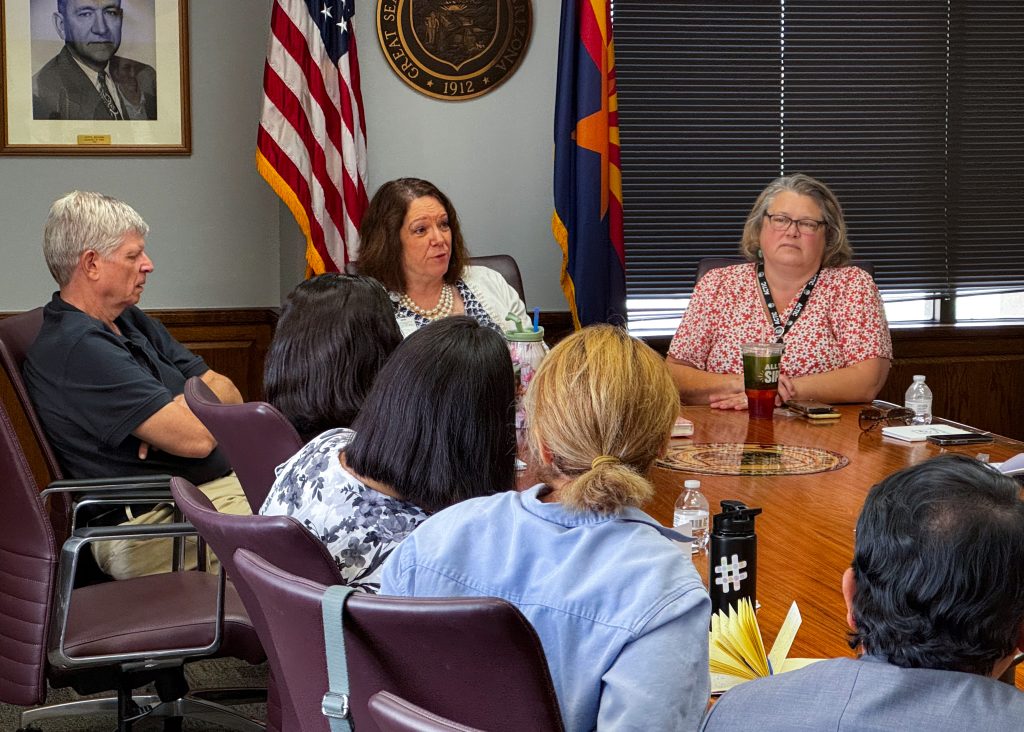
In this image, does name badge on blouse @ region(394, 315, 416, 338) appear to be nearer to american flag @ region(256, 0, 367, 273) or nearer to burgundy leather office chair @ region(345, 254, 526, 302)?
burgundy leather office chair @ region(345, 254, 526, 302)

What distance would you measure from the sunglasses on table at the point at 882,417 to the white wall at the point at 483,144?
1.90 meters

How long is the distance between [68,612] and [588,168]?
268cm

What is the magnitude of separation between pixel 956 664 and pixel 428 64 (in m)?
3.87

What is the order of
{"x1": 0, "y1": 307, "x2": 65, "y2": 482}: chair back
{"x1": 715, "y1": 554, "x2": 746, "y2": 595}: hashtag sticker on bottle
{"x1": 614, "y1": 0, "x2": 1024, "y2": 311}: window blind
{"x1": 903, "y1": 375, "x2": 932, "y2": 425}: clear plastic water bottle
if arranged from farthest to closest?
{"x1": 614, "y1": 0, "x2": 1024, "y2": 311}: window blind → {"x1": 903, "y1": 375, "x2": 932, "y2": 425}: clear plastic water bottle → {"x1": 0, "y1": 307, "x2": 65, "y2": 482}: chair back → {"x1": 715, "y1": 554, "x2": 746, "y2": 595}: hashtag sticker on bottle

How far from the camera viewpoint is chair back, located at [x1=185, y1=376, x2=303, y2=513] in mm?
2148

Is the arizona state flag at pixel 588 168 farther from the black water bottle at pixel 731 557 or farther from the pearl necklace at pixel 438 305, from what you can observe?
the black water bottle at pixel 731 557

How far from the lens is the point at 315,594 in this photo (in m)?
1.16

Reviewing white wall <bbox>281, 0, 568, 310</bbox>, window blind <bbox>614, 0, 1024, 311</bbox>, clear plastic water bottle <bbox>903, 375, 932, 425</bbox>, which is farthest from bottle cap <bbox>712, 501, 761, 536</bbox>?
window blind <bbox>614, 0, 1024, 311</bbox>

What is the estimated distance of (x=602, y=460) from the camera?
1397mm

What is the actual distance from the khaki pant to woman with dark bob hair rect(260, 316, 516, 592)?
3.64 feet

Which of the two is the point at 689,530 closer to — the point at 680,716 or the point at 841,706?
the point at 680,716

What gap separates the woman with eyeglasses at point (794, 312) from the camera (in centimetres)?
368

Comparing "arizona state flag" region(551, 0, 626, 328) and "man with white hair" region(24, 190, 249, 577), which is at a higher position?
"arizona state flag" region(551, 0, 626, 328)

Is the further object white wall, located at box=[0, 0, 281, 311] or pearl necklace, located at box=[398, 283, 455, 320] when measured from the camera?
Answer: white wall, located at box=[0, 0, 281, 311]
